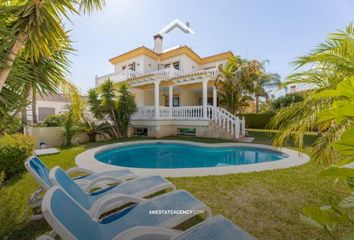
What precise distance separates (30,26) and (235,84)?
13.7 meters

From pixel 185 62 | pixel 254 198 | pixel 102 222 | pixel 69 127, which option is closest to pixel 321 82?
pixel 254 198


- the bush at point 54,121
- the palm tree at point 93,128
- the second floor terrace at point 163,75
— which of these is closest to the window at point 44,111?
the second floor terrace at point 163,75

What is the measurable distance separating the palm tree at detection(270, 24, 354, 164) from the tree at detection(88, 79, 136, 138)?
12.3 meters

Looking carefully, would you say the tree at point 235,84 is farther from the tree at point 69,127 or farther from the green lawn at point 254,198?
the tree at point 69,127

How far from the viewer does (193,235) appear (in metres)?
2.10

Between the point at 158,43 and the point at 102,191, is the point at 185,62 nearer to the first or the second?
the point at 158,43

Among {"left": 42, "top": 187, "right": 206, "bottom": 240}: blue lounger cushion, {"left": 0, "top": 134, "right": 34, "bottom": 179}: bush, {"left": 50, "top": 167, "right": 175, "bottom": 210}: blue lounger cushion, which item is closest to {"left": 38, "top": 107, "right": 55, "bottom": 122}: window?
{"left": 0, "top": 134, "right": 34, "bottom": 179}: bush

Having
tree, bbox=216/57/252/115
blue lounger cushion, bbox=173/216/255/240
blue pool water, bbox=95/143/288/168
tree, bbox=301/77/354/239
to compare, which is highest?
tree, bbox=216/57/252/115

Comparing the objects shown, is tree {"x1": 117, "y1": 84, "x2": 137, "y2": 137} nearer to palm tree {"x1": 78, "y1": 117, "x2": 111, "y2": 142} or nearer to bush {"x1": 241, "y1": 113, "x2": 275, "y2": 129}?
palm tree {"x1": 78, "y1": 117, "x2": 111, "y2": 142}

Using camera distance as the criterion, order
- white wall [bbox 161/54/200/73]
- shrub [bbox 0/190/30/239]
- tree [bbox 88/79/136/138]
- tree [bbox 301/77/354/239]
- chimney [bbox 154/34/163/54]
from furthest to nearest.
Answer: chimney [bbox 154/34/163/54] → white wall [bbox 161/54/200/73] → tree [bbox 88/79/136/138] → shrub [bbox 0/190/30/239] → tree [bbox 301/77/354/239]

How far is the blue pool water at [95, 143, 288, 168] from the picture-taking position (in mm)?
8618

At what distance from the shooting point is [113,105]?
14.2 m

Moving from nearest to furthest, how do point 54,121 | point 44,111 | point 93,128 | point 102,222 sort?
1. point 102,222
2. point 54,121
3. point 93,128
4. point 44,111

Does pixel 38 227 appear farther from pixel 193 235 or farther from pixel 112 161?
pixel 112 161
